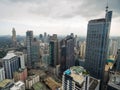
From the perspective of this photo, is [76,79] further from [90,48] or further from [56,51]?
[56,51]

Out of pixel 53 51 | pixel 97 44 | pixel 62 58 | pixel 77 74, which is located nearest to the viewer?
pixel 77 74

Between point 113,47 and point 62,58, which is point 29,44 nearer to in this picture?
point 62,58

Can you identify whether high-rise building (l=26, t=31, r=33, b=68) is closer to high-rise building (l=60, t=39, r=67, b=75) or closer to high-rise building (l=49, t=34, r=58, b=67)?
high-rise building (l=49, t=34, r=58, b=67)

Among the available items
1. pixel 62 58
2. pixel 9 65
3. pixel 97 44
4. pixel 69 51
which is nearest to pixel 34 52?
pixel 62 58

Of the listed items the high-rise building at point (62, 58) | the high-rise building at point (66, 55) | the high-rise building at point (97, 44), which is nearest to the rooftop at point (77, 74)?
the high-rise building at point (97, 44)

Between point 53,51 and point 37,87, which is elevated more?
point 53,51

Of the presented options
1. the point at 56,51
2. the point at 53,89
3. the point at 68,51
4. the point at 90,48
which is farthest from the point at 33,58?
the point at 90,48

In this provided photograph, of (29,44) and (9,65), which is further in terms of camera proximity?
(29,44)

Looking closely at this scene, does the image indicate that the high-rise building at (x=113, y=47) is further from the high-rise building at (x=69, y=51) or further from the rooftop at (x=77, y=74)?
the rooftop at (x=77, y=74)

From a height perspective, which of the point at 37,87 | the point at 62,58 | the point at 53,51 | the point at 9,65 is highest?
the point at 53,51
